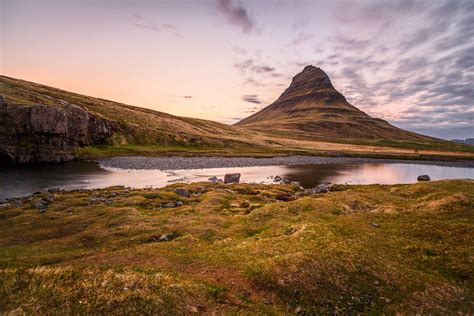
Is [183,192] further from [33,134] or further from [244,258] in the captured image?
[33,134]

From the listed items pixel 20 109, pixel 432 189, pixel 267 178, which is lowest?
pixel 267 178

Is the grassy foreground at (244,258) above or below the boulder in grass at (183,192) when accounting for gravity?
above

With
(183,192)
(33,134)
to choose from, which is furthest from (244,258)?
(33,134)

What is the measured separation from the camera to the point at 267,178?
85.8m

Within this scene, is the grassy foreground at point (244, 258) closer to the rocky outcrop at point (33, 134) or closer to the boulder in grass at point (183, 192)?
the boulder in grass at point (183, 192)

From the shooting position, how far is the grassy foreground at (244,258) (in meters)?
13.3

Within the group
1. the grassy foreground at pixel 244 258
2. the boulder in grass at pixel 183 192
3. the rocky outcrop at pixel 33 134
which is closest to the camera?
the grassy foreground at pixel 244 258

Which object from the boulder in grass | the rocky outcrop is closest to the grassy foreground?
the boulder in grass

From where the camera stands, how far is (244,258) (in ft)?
68.8

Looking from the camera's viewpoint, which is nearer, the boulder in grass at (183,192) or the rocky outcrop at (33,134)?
the boulder in grass at (183,192)

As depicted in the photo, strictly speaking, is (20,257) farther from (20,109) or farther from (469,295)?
(20,109)

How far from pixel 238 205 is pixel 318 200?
39.2ft

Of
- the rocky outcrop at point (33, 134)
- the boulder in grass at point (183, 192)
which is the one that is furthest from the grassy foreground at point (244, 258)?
the rocky outcrop at point (33, 134)

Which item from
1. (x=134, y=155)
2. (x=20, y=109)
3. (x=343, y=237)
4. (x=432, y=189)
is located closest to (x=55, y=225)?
(x=343, y=237)
